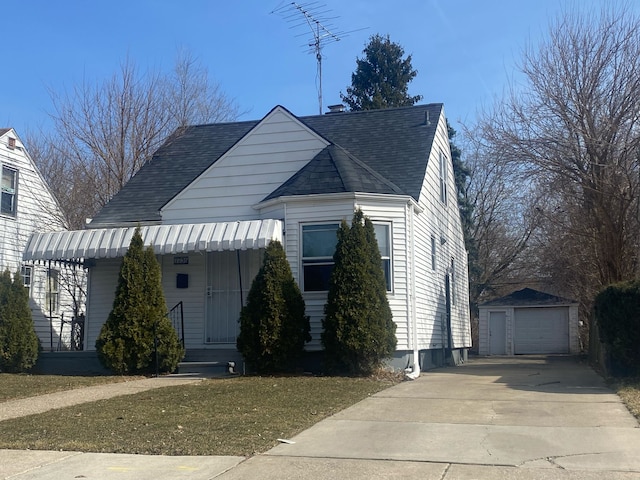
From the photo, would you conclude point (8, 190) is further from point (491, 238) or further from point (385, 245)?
point (491, 238)

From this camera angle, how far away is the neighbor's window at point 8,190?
20.2m

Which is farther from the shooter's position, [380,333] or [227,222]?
[227,222]

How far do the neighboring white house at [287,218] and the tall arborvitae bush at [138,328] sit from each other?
0.86m

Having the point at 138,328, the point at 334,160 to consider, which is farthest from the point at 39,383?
the point at 334,160

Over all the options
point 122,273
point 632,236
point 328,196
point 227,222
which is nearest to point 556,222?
point 632,236

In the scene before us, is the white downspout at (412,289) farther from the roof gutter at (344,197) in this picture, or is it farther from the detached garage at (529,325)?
the detached garage at (529,325)

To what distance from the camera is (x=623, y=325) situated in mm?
11828

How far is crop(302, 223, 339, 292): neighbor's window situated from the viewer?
14078 mm

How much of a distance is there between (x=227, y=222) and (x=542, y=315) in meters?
19.0

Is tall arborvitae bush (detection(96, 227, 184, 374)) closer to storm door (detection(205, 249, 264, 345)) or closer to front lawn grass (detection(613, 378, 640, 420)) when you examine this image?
storm door (detection(205, 249, 264, 345))

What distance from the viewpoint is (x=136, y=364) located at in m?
13.4

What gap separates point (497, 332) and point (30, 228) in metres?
19.3

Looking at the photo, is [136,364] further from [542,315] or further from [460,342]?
[542,315]

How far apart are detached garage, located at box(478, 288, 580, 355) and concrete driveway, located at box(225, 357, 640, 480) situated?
18971mm
